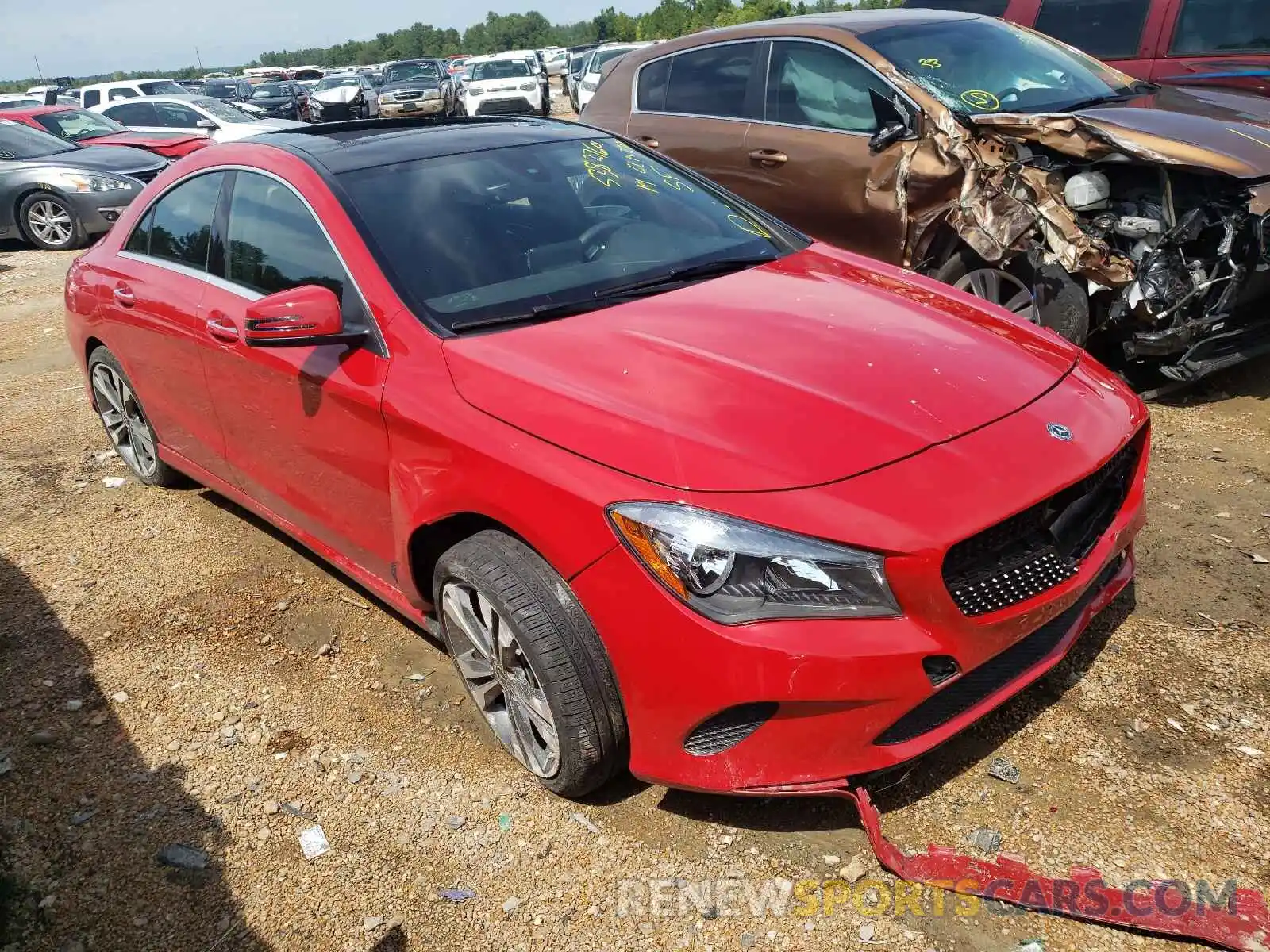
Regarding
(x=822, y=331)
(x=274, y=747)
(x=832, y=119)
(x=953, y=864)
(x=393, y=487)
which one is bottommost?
(x=274, y=747)

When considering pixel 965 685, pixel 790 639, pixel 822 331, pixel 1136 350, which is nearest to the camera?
pixel 790 639

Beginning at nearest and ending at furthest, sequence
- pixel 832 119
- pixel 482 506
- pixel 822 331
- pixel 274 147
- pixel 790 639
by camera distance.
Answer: pixel 790 639, pixel 482 506, pixel 822 331, pixel 274 147, pixel 832 119

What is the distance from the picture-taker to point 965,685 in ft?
7.66

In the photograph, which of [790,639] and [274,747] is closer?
[790,639]

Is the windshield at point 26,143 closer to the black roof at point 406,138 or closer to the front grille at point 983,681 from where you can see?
the black roof at point 406,138

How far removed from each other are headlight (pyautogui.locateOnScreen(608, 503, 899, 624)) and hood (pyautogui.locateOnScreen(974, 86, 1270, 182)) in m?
3.20

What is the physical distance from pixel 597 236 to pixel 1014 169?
7.88 feet

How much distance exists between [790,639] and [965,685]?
522mm

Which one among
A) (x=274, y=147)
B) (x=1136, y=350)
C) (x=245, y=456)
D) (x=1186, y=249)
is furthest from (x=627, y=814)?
(x=1186, y=249)

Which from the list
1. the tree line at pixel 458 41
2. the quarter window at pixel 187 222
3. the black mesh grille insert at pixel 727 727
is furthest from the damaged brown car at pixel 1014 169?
the tree line at pixel 458 41

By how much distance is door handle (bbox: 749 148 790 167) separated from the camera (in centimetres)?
560

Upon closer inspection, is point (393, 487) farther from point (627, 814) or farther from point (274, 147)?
point (274, 147)

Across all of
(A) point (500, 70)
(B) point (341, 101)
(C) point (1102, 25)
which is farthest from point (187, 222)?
(A) point (500, 70)

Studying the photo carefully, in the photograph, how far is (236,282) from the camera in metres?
3.55
